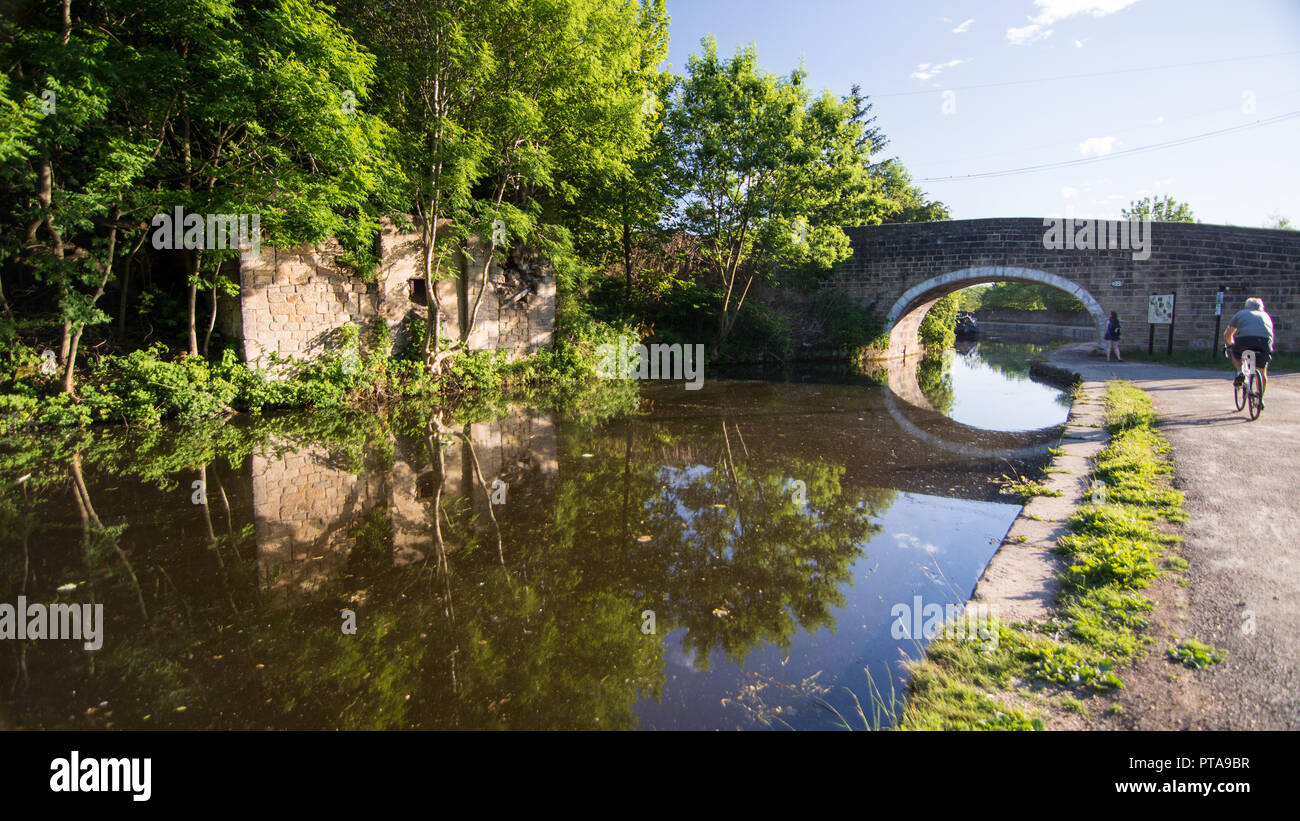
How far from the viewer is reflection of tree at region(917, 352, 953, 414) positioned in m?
13.0

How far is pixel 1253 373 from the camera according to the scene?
294 inches

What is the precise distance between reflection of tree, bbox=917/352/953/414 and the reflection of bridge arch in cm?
43

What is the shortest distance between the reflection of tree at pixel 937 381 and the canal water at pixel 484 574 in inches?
178

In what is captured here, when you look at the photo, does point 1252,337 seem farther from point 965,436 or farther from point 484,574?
point 484,574

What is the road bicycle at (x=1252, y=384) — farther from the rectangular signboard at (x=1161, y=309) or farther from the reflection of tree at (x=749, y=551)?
the rectangular signboard at (x=1161, y=309)

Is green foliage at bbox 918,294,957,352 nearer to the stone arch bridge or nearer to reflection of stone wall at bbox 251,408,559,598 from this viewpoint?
the stone arch bridge

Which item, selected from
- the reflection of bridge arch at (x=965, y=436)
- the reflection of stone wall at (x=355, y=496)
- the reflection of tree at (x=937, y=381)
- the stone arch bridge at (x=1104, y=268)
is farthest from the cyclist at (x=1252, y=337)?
the stone arch bridge at (x=1104, y=268)

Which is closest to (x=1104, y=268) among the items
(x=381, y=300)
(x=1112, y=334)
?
(x=1112, y=334)

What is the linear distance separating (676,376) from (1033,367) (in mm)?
11531

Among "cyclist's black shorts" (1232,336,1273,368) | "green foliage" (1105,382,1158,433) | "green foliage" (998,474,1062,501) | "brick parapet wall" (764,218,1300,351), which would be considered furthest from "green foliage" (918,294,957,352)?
"green foliage" (998,474,1062,501)

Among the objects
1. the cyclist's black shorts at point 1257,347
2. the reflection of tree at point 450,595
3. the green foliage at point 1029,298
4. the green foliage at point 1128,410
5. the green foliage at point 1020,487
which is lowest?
the reflection of tree at point 450,595

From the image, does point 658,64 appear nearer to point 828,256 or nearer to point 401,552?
point 828,256

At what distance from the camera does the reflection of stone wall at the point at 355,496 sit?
14.6 feet
